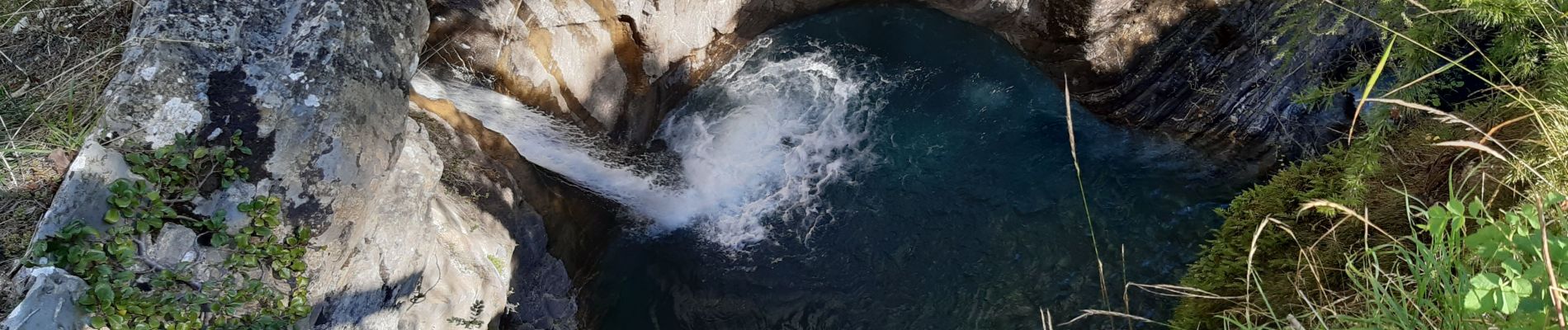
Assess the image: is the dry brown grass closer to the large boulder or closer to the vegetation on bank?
the large boulder

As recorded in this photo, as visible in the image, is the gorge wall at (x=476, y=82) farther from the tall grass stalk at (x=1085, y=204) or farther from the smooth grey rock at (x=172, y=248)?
the tall grass stalk at (x=1085, y=204)

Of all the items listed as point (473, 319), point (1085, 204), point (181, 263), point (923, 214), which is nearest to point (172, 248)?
point (181, 263)

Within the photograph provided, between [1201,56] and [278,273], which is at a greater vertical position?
[1201,56]

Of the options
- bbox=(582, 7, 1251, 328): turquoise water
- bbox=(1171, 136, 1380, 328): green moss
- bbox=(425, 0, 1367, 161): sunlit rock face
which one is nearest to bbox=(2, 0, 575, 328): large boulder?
bbox=(425, 0, 1367, 161): sunlit rock face

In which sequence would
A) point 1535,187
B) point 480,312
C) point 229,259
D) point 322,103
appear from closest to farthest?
point 1535,187
point 229,259
point 322,103
point 480,312

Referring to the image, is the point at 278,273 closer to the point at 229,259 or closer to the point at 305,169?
the point at 229,259

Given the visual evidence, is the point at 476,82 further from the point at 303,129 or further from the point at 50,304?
the point at 50,304

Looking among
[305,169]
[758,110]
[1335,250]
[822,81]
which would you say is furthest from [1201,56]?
[305,169]
